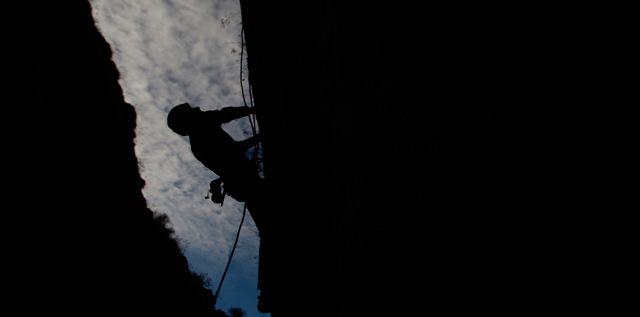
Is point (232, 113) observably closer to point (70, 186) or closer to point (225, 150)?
point (225, 150)

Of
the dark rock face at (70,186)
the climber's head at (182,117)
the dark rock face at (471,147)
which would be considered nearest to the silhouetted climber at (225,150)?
the climber's head at (182,117)

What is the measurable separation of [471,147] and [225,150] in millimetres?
3647

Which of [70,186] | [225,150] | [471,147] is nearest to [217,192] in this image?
[225,150]

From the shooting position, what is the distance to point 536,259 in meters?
0.87

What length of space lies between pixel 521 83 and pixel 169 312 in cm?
1975

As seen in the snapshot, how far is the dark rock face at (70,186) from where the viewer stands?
812 centimetres

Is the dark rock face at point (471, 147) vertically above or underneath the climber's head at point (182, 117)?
underneath

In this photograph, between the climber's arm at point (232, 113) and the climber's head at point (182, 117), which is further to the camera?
the climber's head at point (182, 117)

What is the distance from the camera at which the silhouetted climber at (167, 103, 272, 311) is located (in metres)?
3.99

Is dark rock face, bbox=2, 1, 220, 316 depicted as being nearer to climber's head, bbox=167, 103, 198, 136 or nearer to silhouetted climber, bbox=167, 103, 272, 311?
climber's head, bbox=167, 103, 198, 136

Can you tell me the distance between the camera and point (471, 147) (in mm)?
1097

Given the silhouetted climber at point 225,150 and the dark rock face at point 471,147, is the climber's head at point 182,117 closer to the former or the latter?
the silhouetted climber at point 225,150

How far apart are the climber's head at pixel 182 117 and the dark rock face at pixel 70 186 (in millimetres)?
7030

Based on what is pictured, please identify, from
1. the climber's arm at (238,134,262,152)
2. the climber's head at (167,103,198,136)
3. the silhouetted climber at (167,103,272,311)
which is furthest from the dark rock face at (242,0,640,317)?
the climber's head at (167,103,198,136)
